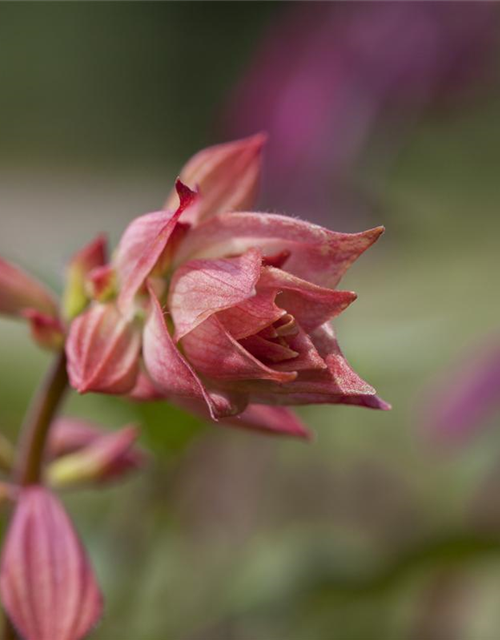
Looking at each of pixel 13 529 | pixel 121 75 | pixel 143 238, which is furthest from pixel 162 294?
pixel 121 75

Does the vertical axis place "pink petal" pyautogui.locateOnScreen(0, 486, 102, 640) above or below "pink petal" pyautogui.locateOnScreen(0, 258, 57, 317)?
below

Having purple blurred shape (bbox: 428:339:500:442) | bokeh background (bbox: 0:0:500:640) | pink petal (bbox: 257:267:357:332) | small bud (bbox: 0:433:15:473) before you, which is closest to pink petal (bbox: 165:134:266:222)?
pink petal (bbox: 257:267:357:332)

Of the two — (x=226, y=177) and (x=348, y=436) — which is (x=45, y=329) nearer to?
(x=226, y=177)

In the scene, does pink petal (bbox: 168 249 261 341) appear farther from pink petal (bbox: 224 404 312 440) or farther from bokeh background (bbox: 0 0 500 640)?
bokeh background (bbox: 0 0 500 640)

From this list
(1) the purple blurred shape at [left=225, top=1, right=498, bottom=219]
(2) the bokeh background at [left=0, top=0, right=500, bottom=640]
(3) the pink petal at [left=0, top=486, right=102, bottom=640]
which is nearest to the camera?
(3) the pink petal at [left=0, top=486, right=102, bottom=640]

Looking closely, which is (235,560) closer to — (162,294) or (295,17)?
(162,294)

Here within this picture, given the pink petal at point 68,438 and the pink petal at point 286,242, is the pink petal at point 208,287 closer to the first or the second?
the pink petal at point 286,242
